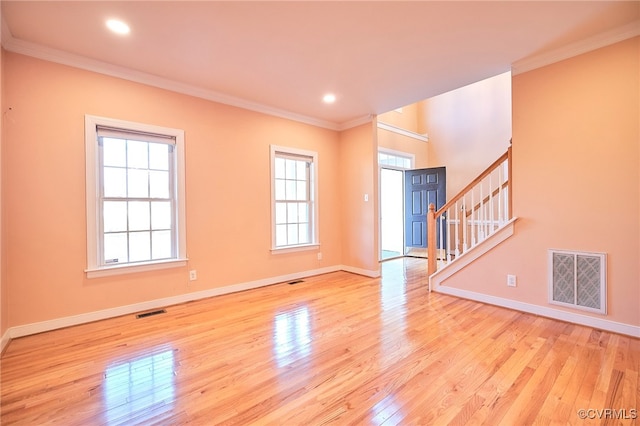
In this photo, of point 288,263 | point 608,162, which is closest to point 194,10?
point 288,263

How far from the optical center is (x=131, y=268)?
3102 mm

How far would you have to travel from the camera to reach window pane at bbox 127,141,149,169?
317 centimetres

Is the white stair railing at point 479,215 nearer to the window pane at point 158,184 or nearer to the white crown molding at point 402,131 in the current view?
the white crown molding at point 402,131

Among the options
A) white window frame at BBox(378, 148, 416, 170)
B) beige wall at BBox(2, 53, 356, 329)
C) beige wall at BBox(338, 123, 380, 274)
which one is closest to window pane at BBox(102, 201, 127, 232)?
beige wall at BBox(2, 53, 356, 329)

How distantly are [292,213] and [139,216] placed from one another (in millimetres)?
2147

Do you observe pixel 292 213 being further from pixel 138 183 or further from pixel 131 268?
pixel 131 268

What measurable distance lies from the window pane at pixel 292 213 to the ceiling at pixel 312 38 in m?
1.83

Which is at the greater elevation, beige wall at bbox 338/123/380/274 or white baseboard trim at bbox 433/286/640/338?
beige wall at bbox 338/123/380/274

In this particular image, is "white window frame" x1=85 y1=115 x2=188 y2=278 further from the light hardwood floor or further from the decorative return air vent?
the decorative return air vent

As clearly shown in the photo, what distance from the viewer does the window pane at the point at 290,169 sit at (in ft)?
15.0

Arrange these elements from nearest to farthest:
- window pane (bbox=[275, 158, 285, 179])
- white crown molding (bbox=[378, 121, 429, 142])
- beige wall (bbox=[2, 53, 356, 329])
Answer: beige wall (bbox=[2, 53, 356, 329])
window pane (bbox=[275, 158, 285, 179])
white crown molding (bbox=[378, 121, 429, 142])

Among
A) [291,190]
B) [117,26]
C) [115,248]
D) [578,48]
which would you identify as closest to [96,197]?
[115,248]

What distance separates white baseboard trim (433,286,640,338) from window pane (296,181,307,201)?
251 cm

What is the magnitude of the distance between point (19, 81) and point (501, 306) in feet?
17.3
